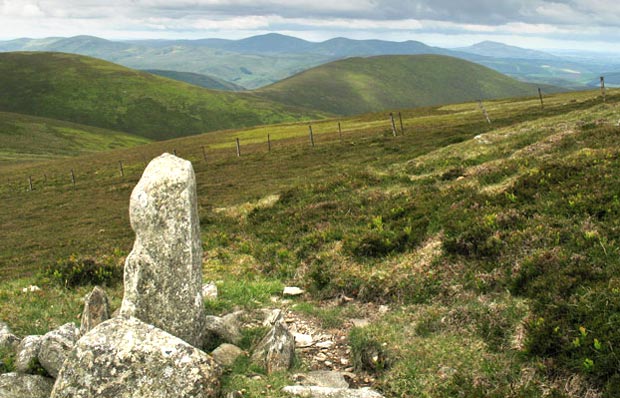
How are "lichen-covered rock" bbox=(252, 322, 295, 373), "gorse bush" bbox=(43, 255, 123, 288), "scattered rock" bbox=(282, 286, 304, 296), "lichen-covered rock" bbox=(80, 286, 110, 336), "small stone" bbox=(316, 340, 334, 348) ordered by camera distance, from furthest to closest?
"gorse bush" bbox=(43, 255, 123, 288), "scattered rock" bbox=(282, 286, 304, 296), "small stone" bbox=(316, 340, 334, 348), "lichen-covered rock" bbox=(80, 286, 110, 336), "lichen-covered rock" bbox=(252, 322, 295, 373)

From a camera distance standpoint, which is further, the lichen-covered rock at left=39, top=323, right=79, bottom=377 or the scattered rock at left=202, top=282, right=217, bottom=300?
the scattered rock at left=202, top=282, right=217, bottom=300

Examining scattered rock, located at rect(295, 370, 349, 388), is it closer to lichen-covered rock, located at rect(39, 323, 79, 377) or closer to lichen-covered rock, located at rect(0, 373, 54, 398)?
lichen-covered rock, located at rect(39, 323, 79, 377)

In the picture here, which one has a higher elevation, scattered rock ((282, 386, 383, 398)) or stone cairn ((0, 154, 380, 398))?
stone cairn ((0, 154, 380, 398))

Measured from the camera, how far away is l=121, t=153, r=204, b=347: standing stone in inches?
421

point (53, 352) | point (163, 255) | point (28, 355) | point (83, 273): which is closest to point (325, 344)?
point (163, 255)

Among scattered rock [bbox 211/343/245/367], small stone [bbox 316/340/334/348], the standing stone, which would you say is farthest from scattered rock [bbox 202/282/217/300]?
small stone [bbox 316/340/334/348]

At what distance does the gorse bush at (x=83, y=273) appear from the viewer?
17.3 meters

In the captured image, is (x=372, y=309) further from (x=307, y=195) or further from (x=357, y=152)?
(x=357, y=152)

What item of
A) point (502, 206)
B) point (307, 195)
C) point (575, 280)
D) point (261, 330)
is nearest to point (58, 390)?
point (261, 330)

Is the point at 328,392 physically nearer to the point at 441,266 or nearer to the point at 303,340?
the point at 303,340

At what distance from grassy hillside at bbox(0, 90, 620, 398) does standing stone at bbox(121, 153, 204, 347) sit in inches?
81.7

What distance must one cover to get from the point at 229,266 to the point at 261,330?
695 cm

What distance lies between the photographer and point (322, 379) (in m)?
9.72

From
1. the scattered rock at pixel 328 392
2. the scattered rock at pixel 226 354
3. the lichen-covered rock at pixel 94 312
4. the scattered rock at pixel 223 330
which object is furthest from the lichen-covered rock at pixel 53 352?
the scattered rock at pixel 328 392
